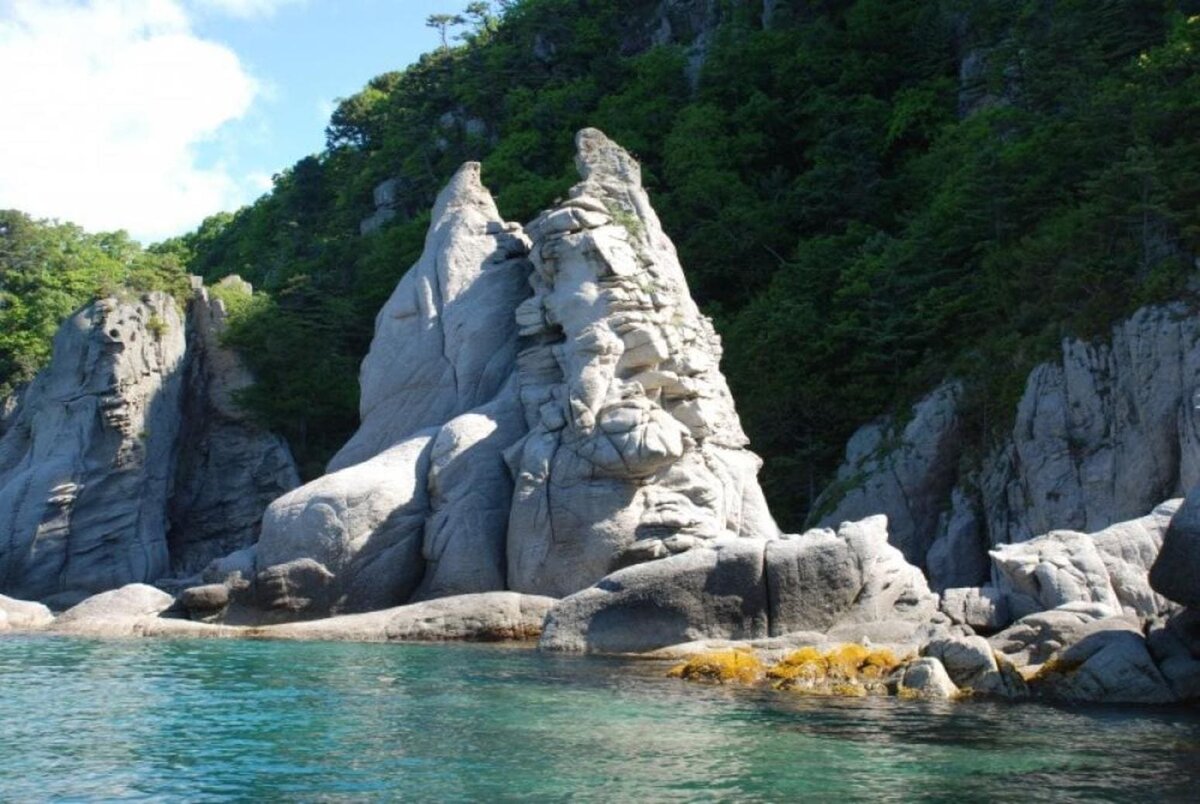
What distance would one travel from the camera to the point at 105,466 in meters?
39.8

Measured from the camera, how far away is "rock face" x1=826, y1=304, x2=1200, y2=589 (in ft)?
96.3

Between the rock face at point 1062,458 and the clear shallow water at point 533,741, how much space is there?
13.5 metres

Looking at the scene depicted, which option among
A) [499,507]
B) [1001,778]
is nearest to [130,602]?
[499,507]

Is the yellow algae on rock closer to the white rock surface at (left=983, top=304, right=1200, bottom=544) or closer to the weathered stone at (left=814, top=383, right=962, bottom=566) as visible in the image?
the white rock surface at (left=983, top=304, right=1200, bottom=544)

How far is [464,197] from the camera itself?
3712cm

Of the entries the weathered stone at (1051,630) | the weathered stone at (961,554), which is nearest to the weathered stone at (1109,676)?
the weathered stone at (1051,630)

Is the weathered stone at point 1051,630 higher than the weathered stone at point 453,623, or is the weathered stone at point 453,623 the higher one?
the weathered stone at point 453,623

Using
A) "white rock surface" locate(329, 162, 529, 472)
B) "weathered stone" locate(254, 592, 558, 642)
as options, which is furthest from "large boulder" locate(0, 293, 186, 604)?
"weathered stone" locate(254, 592, 558, 642)

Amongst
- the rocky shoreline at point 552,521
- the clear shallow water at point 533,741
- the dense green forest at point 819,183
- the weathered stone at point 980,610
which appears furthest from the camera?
the dense green forest at point 819,183

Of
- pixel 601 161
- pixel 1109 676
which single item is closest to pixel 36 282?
pixel 601 161

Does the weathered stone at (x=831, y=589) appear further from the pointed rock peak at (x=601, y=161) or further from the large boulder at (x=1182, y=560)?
the pointed rock peak at (x=601, y=161)

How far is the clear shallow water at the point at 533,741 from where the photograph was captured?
500 inches

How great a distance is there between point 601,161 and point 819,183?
20.6 m

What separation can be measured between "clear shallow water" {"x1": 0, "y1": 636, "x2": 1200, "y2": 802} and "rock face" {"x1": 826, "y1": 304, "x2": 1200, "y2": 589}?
13.5m
